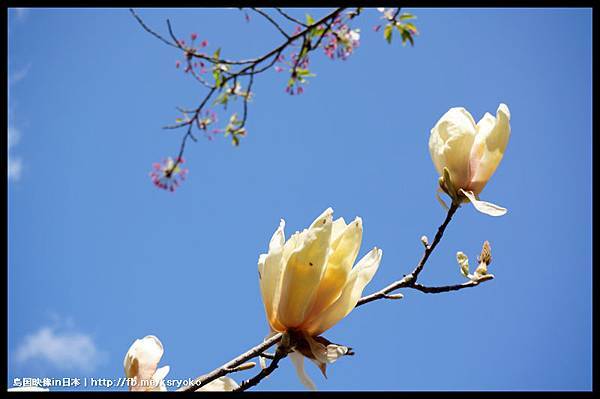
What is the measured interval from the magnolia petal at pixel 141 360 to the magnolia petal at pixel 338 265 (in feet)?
0.98

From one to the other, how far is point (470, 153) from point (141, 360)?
2.12ft

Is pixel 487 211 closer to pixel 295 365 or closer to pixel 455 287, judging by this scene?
pixel 455 287

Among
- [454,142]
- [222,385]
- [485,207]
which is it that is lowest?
[222,385]

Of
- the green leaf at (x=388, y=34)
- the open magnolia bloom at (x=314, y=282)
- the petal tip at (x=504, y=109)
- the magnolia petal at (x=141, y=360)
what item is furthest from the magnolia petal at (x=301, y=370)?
the green leaf at (x=388, y=34)

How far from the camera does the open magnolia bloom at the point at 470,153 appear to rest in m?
0.79

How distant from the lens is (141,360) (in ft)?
2.45

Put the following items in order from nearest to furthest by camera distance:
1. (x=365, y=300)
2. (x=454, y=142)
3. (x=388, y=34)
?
(x=365, y=300), (x=454, y=142), (x=388, y=34)

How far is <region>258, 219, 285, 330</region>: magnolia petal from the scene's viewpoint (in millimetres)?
626

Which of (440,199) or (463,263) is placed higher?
(440,199)

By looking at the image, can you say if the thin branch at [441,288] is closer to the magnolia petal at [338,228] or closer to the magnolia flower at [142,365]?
the magnolia petal at [338,228]

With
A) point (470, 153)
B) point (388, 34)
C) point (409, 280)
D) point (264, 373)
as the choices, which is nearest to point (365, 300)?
point (409, 280)

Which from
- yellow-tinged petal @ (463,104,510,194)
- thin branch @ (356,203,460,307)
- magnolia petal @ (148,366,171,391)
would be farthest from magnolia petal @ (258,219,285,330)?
yellow-tinged petal @ (463,104,510,194)

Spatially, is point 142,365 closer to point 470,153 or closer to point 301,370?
point 301,370
